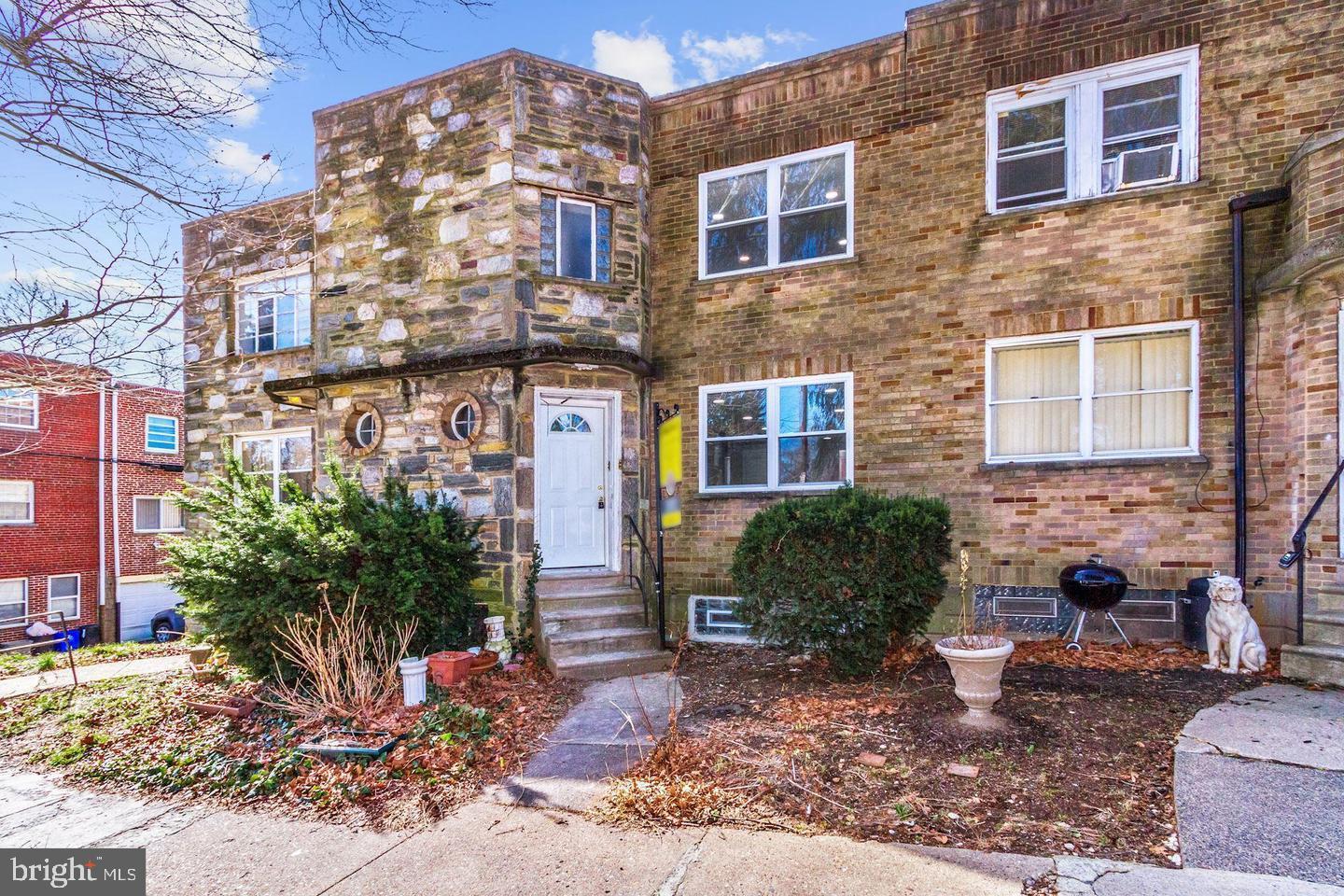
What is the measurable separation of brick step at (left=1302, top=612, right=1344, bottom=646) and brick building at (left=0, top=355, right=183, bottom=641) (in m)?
20.7

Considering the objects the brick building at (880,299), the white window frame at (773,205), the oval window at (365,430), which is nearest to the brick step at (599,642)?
the brick building at (880,299)

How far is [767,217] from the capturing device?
8812 mm

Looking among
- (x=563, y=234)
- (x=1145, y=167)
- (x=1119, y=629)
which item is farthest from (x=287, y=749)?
(x=1145, y=167)

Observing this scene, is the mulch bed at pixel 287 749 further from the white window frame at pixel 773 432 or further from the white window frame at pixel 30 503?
the white window frame at pixel 30 503

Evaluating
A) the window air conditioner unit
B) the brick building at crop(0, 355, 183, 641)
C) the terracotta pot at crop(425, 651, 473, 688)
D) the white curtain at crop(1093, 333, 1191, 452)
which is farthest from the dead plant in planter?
the brick building at crop(0, 355, 183, 641)

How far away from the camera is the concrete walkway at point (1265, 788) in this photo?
3.24 metres

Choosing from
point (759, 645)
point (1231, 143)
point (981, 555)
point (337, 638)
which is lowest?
point (759, 645)

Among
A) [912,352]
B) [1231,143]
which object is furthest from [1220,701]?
[1231,143]

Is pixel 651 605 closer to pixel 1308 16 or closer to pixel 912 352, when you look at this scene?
pixel 912 352

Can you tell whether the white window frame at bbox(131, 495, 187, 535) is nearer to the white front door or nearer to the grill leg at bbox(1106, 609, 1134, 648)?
the white front door

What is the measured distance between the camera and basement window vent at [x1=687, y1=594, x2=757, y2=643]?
863 centimetres

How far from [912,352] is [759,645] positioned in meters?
3.68

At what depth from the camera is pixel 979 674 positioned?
495cm

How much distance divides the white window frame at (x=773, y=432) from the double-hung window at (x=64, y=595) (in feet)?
61.3
